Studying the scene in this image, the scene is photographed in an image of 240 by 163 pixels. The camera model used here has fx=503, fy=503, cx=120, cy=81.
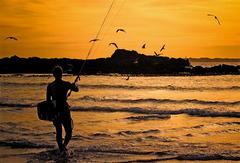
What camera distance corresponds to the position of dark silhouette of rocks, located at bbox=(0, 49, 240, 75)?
79688 millimetres

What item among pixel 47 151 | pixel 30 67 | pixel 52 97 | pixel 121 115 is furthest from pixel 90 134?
pixel 30 67

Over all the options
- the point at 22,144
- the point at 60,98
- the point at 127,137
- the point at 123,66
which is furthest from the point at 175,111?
the point at 123,66

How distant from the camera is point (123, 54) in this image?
96.6m

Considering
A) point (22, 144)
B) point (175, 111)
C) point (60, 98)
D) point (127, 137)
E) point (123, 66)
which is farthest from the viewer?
point (123, 66)

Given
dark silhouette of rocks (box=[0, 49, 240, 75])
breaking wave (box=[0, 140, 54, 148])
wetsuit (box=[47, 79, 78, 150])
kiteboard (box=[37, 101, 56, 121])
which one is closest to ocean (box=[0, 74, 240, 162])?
breaking wave (box=[0, 140, 54, 148])

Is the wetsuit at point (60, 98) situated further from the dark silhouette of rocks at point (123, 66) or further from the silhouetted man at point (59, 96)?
the dark silhouette of rocks at point (123, 66)

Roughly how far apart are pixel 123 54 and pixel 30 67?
17.8m

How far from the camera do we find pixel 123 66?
87312 mm

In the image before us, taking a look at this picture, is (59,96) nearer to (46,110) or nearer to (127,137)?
(46,110)

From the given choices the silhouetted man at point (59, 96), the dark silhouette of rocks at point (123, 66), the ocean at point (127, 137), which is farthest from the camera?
the dark silhouette of rocks at point (123, 66)

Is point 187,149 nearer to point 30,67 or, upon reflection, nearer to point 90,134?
point 90,134

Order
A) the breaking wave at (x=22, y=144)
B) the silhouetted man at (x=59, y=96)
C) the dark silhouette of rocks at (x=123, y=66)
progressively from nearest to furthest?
the silhouetted man at (x=59, y=96) < the breaking wave at (x=22, y=144) < the dark silhouette of rocks at (x=123, y=66)

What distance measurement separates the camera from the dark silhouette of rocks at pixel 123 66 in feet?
261

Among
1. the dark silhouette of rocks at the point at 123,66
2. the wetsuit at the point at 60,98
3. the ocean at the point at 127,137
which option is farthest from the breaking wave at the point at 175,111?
the dark silhouette of rocks at the point at 123,66
